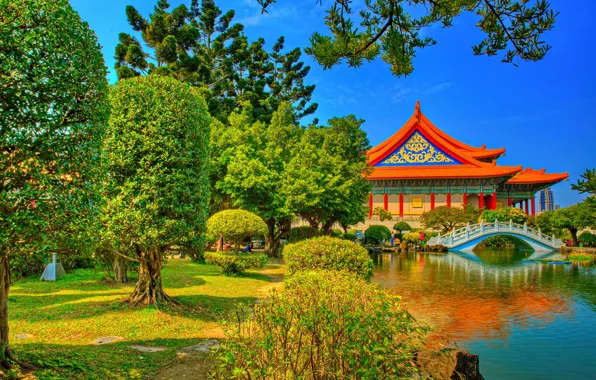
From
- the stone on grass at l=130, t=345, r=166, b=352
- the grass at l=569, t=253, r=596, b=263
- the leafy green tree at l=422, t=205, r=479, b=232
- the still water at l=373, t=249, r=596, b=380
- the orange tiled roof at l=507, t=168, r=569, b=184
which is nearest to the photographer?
the stone on grass at l=130, t=345, r=166, b=352

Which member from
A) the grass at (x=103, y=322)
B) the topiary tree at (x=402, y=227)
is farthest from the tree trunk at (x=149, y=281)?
the topiary tree at (x=402, y=227)

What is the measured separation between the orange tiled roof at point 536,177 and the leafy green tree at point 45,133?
4266cm

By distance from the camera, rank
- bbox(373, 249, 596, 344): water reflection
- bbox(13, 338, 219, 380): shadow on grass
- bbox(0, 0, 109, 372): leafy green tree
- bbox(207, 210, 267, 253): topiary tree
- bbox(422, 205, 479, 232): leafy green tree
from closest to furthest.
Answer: bbox(0, 0, 109, 372): leafy green tree
bbox(13, 338, 219, 380): shadow on grass
bbox(373, 249, 596, 344): water reflection
bbox(207, 210, 267, 253): topiary tree
bbox(422, 205, 479, 232): leafy green tree

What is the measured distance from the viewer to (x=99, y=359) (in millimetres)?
4805

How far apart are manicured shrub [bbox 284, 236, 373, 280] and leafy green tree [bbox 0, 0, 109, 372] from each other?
541 cm

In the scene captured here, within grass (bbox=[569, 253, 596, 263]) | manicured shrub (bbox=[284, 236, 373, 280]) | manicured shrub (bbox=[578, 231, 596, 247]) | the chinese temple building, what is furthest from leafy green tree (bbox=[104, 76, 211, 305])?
the chinese temple building

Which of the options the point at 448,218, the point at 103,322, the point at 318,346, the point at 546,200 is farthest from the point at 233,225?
the point at 546,200

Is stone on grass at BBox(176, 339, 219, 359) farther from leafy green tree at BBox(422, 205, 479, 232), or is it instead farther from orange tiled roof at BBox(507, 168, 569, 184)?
orange tiled roof at BBox(507, 168, 569, 184)

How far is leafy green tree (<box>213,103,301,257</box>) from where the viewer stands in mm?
17828

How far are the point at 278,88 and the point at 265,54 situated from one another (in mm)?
3250

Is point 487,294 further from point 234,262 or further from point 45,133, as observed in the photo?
point 45,133

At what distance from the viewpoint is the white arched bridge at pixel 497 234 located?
92.1 feet

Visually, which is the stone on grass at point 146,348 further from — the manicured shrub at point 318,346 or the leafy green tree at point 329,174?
the leafy green tree at point 329,174

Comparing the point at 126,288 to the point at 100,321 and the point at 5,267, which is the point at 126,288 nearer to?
the point at 100,321
